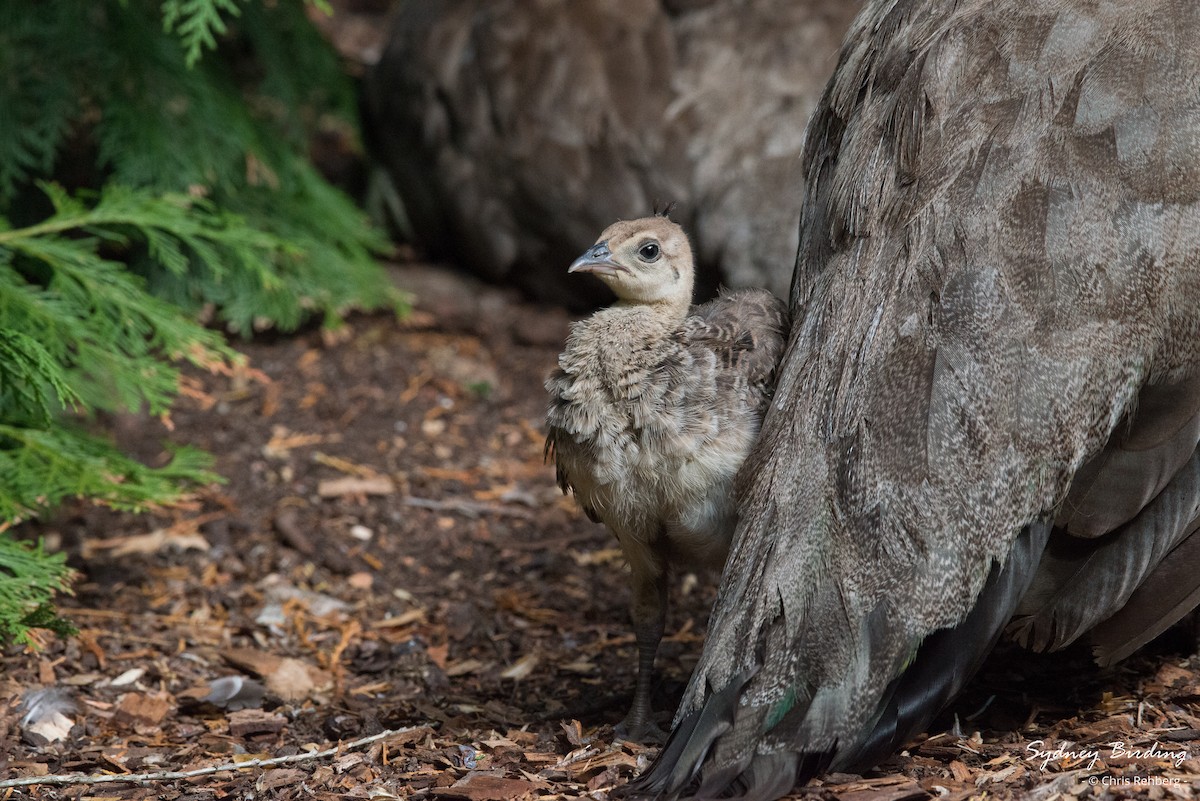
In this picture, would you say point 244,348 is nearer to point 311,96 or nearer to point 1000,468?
point 311,96

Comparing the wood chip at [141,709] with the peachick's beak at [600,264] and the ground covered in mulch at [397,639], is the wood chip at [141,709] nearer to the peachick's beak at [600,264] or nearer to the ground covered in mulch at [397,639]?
the ground covered in mulch at [397,639]

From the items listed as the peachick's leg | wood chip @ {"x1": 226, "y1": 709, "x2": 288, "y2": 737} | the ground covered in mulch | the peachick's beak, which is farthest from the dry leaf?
the peachick's beak

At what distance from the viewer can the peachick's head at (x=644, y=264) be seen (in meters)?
3.38

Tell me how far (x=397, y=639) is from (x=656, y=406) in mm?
1709

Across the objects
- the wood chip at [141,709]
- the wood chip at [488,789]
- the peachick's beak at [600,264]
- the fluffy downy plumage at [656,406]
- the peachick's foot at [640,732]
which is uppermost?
the peachick's beak at [600,264]

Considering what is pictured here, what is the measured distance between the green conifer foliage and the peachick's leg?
1.65 m

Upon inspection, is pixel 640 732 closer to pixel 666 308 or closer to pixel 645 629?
pixel 645 629

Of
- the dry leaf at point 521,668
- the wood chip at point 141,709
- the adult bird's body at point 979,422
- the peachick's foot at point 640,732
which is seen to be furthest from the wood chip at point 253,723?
the adult bird's body at point 979,422

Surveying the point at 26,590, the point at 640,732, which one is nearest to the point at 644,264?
the point at 640,732

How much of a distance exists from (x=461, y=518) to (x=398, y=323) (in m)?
1.87

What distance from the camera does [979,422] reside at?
272 cm

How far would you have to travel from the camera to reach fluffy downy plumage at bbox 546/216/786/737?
10.1 feet

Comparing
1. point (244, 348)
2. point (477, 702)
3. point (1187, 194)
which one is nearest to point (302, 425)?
point (244, 348)

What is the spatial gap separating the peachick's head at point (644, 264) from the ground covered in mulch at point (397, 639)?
3.96ft
